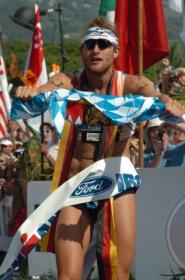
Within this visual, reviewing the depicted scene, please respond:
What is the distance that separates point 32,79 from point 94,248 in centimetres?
707

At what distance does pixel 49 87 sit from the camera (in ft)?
22.3

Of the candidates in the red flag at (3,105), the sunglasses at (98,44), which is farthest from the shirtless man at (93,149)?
the red flag at (3,105)

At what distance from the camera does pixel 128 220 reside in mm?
6457

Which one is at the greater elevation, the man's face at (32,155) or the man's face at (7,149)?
the man's face at (32,155)

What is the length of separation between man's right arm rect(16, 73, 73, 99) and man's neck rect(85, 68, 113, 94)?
154 millimetres

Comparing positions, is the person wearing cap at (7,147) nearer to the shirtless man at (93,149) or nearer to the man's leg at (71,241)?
the shirtless man at (93,149)

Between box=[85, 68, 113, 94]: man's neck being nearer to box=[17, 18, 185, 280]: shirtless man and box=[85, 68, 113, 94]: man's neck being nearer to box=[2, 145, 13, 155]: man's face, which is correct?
box=[17, 18, 185, 280]: shirtless man

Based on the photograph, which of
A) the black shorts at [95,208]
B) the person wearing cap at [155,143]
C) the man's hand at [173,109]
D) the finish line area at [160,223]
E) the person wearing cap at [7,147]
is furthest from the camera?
the person wearing cap at [7,147]

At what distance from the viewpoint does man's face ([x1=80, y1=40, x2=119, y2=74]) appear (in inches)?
263

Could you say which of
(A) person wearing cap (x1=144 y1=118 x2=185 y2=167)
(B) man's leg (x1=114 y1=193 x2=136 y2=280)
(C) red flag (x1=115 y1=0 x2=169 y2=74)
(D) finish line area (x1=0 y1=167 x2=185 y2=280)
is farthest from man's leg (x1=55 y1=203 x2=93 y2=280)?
(C) red flag (x1=115 y1=0 x2=169 y2=74)

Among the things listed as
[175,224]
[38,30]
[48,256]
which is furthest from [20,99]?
[38,30]

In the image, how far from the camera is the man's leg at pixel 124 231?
6.45 metres

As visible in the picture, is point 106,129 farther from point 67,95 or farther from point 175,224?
point 175,224

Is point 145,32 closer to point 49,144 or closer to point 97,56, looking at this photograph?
point 49,144
